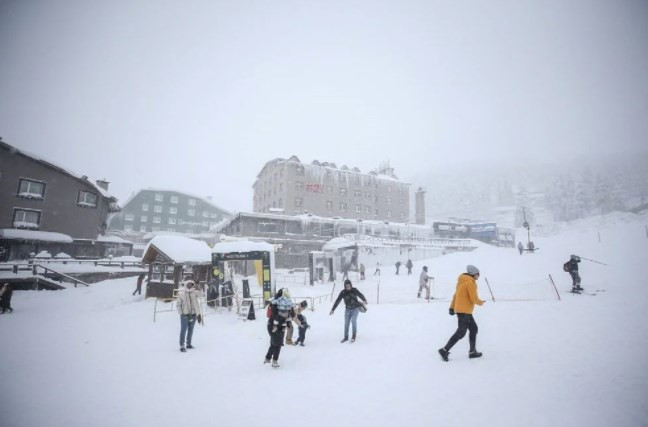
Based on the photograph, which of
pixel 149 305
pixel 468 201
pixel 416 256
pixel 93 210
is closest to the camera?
pixel 149 305

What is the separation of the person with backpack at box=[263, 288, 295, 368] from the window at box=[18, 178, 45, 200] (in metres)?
38.0

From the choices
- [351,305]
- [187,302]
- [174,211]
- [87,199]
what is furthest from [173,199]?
[351,305]

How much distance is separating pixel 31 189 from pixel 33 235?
5144 millimetres

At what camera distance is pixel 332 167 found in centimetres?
5844

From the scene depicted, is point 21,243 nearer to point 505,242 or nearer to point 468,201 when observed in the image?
point 505,242

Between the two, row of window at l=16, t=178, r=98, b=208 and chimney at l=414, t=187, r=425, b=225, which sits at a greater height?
chimney at l=414, t=187, r=425, b=225

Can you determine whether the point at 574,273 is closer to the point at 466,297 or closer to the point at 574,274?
the point at 574,274

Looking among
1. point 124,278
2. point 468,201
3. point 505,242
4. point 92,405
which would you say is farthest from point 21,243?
point 468,201

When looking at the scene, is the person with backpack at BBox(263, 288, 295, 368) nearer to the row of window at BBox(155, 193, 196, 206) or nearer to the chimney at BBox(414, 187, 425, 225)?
the chimney at BBox(414, 187, 425, 225)

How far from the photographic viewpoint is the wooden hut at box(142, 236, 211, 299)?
18.3m

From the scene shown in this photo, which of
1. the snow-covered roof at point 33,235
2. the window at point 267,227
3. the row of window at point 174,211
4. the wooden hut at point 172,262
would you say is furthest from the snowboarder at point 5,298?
the row of window at point 174,211

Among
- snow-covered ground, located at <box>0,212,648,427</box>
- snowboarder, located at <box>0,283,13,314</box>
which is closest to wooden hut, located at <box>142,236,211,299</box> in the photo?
snow-covered ground, located at <box>0,212,648,427</box>

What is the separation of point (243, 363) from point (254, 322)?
17.2 feet

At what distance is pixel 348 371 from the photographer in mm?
6445
